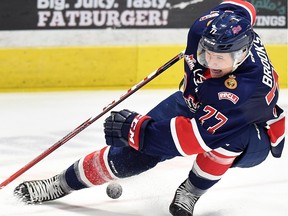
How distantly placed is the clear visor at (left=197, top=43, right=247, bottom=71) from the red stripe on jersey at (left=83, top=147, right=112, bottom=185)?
59 centimetres

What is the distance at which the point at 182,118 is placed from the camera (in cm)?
310

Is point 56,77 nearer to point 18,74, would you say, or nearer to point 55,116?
point 18,74

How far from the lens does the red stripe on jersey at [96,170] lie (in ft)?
11.0

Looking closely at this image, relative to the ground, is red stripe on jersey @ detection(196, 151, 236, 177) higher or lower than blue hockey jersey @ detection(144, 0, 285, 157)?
lower

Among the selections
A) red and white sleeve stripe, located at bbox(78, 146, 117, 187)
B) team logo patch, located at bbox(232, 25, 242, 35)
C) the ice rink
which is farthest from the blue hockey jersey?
the ice rink

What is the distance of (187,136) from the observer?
10.1 ft

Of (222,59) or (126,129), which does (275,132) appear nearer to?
(222,59)

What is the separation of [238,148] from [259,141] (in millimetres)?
106

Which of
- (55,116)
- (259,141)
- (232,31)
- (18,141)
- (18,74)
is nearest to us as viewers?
(232,31)

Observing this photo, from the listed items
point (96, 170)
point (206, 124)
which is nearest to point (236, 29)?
point (206, 124)

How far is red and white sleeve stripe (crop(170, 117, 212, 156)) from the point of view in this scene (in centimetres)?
307

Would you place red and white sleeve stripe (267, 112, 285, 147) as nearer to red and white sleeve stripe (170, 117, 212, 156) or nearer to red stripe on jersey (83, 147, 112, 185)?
red and white sleeve stripe (170, 117, 212, 156)

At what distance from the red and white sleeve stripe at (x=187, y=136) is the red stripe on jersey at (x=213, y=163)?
0.13m

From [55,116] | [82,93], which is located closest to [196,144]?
[55,116]
